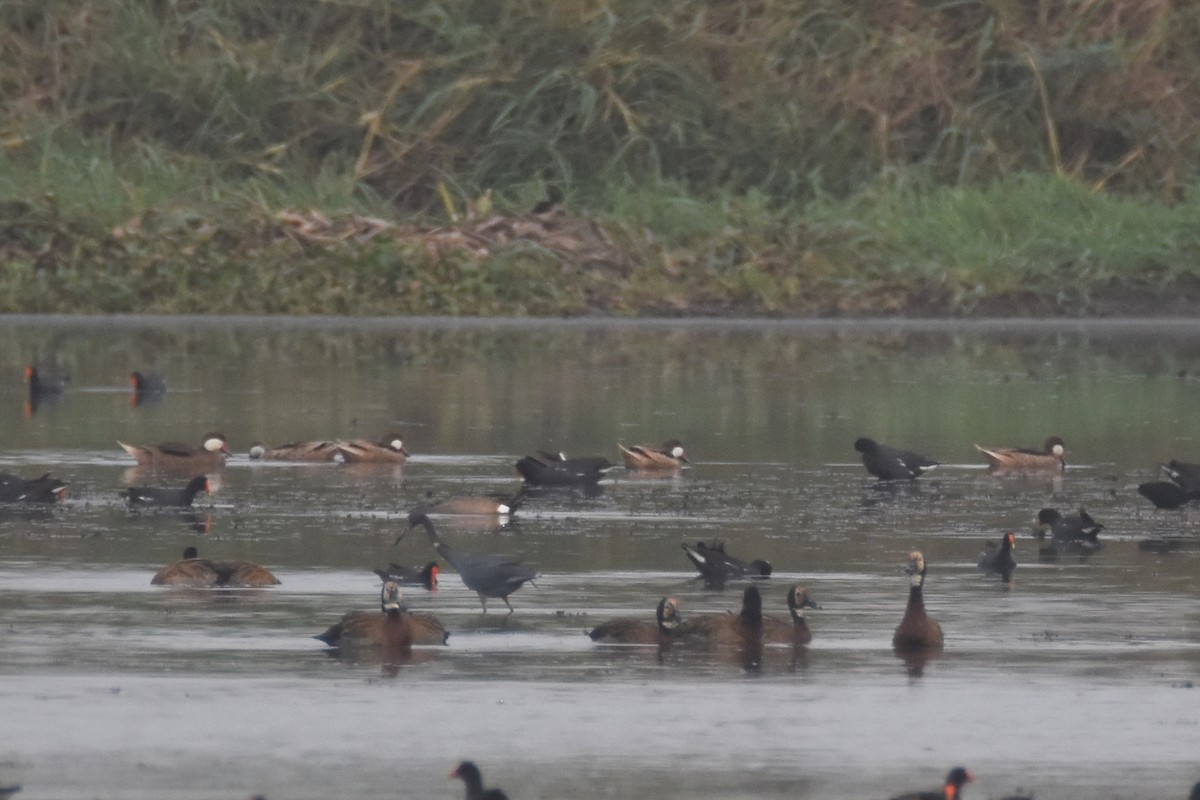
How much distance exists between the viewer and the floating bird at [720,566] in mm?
14375

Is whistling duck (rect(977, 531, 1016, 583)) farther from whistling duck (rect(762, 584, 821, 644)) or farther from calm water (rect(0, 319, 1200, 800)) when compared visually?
Answer: whistling duck (rect(762, 584, 821, 644))

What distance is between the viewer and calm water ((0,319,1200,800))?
9.82m

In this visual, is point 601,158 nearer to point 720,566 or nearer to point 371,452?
point 371,452

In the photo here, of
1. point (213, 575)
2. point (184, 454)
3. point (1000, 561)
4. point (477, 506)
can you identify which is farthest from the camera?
point (184, 454)

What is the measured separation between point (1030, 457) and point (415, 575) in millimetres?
7128

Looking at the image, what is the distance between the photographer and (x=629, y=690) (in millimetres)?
11195

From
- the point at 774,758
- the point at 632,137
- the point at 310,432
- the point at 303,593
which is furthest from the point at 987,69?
the point at 774,758

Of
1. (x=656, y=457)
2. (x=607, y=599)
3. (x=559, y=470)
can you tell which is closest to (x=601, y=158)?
(x=656, y=457)

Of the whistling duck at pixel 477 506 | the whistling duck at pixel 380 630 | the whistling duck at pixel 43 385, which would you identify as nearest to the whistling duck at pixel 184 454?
the whistling duck at pixel 477 506

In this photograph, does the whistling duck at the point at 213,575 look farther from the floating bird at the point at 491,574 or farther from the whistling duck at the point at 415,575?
the floating bird at the point at 491,574

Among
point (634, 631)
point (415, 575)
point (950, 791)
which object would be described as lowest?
point (950, 791)

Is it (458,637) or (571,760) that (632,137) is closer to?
(458,637)

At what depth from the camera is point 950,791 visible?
28.6 feet

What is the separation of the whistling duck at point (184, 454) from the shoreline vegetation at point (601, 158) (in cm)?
1380
